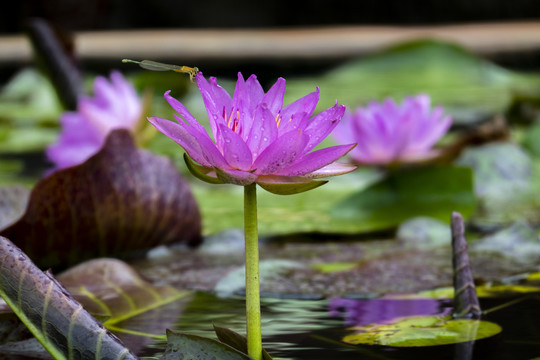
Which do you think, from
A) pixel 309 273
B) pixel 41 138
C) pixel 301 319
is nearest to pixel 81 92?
pixel 41 138

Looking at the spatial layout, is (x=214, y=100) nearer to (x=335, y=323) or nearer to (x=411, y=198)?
(x=335, y=323)

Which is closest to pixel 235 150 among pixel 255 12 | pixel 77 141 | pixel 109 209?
pixel 109 209

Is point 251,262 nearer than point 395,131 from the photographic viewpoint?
Yes

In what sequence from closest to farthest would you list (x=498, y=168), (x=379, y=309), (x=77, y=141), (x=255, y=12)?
(x=379, y=309) < (x=77, y=141) < (x=498, y=168) < (x=255, y=12)

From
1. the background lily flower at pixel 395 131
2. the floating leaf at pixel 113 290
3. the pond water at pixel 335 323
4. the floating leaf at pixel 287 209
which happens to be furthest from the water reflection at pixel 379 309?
the background lily flower at pixel 395 131

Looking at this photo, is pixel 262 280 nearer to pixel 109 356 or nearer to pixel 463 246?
pixel 463 246

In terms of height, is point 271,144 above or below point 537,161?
below

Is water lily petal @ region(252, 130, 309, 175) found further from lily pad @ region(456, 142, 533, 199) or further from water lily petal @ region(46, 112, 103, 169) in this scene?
lily pad @ region(456, 142, 533, 199)
